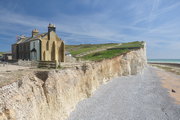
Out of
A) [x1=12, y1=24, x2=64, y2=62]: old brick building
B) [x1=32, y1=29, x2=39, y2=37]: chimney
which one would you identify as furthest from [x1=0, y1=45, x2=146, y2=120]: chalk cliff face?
[x1=32, y1=29, x2=39, y2=37]: chimney

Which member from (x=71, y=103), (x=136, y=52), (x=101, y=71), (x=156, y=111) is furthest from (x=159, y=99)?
(x=136, y=52)

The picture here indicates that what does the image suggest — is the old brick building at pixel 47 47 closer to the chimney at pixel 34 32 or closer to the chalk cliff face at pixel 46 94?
the chimney at pixel 34 32

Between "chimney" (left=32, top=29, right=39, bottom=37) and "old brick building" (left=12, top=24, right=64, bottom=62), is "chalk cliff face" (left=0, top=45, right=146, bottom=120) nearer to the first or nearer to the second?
"old brick building" (left=12, top=24, right=64, bottom=62)

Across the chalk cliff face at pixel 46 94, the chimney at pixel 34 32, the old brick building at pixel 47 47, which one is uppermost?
the chimney at pixel 34 32

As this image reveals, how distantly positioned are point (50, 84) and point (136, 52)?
39.6 meters

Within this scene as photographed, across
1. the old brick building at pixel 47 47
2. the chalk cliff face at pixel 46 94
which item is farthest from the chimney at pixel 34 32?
the chalk cliff face at pixel 46 94

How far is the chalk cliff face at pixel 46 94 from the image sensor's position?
26.8ft

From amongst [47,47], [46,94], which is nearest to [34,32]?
[47,47]

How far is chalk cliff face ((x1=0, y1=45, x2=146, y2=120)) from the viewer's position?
26.8 ft

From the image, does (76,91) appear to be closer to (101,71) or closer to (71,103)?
(71,103)

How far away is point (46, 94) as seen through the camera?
12.0 metres

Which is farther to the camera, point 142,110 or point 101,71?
point 101,71

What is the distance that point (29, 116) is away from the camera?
9.29 meters

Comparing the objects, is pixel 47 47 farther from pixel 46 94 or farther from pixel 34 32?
pixel 46 94
